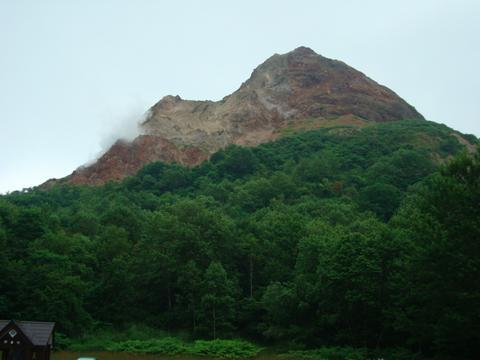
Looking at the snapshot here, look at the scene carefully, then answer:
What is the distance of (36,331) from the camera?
81.5 ft

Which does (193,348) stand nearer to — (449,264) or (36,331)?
(36,331)

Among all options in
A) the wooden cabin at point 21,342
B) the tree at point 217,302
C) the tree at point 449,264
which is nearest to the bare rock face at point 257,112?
the tree at point 217,302

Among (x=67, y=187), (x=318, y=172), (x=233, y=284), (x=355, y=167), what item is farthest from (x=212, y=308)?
(x=67, y=187)

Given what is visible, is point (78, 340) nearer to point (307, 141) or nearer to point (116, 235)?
point (116, 235)

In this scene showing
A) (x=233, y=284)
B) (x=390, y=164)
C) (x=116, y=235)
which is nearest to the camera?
(x=233, y=284)

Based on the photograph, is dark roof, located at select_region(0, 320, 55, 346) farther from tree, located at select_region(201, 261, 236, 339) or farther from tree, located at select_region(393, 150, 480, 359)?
tree, located at select_region(201, 261, 236, 339)

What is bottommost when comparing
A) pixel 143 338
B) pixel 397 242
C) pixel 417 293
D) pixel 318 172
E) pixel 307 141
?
pixel 143 338

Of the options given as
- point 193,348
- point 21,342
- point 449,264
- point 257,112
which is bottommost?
point 193,348

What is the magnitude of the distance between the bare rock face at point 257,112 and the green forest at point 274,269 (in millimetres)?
40763

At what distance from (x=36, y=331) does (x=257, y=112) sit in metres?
111

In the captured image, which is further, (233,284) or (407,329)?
(233,284)

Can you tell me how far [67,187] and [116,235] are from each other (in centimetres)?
5373

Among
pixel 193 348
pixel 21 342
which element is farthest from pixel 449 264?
pixel 21 342

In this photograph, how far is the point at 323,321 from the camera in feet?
131
